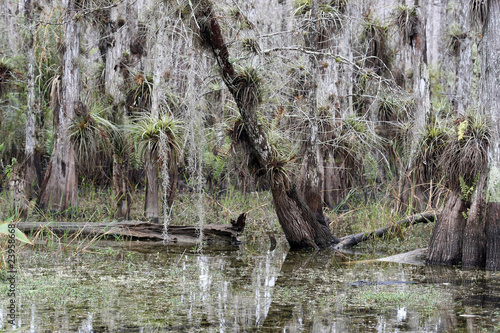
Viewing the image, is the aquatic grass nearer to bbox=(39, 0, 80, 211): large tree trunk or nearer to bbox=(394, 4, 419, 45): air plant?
bbox=(39, 0, 80, 211): large tree trunk

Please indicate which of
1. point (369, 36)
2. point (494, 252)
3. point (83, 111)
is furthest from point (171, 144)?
point (369, 36)

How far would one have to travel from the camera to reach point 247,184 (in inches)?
395

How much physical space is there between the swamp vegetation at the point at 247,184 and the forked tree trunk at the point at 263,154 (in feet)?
0.07

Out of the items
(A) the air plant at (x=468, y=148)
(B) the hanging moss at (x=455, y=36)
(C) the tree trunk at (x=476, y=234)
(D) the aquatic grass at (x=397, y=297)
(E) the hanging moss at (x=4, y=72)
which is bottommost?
(D) the aquatic grass at (x=397, y=297)

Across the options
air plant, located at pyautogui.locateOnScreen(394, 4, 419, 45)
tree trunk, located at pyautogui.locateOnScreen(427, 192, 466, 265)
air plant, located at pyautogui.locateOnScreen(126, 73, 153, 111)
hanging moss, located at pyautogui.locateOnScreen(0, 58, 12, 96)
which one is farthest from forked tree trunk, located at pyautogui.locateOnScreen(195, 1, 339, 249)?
hanging moss, located at pyautogui.locateOnScreen(0, 58, 12, 96)

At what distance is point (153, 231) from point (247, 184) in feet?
5.85

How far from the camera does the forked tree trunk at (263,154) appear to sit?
299 inches

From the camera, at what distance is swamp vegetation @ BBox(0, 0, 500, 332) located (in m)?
5.29

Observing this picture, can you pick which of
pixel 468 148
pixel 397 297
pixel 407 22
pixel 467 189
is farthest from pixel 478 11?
pixel 407 22

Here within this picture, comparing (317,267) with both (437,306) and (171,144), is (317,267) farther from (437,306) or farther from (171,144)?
(171,144)

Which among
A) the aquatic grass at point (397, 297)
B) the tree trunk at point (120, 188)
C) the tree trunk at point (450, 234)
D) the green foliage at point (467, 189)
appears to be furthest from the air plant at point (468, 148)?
the tree trunk at point (120, 188)

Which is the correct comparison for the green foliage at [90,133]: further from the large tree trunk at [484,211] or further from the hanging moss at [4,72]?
the large tree trunk at [484,211]

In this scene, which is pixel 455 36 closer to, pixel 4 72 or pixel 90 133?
pixel 90 133

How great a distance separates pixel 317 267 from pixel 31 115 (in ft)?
25.4
